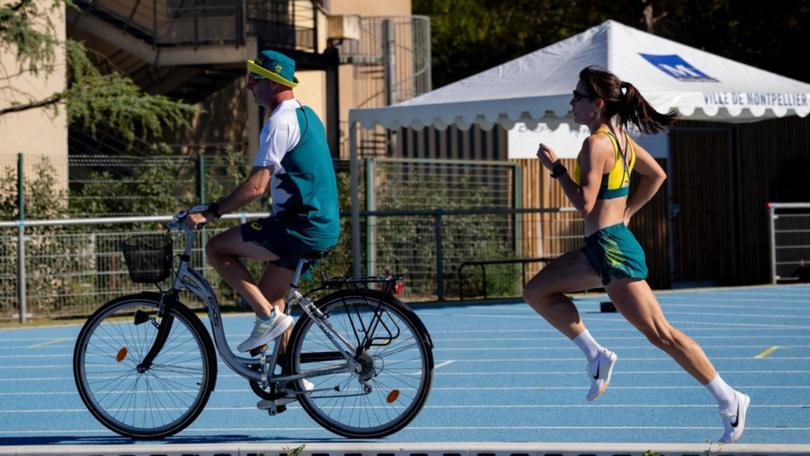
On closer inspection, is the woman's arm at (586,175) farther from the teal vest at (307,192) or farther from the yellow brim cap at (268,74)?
the yellow brim cap at (268,74)

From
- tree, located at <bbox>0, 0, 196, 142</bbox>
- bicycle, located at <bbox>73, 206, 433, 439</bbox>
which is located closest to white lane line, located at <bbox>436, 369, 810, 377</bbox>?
bicycle, located at <bbox>73, 206, 433, 439</bbox>

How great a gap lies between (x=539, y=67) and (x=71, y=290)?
639 centimetres

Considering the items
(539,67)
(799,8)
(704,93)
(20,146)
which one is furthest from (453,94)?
(799,8)

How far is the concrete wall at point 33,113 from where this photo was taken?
2169 centimetres

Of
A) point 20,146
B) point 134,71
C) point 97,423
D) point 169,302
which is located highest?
point 134,71

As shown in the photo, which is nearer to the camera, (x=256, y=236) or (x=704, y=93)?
(x=256, y=236)

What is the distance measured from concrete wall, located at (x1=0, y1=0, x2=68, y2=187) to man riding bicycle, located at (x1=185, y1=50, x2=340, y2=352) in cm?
1393

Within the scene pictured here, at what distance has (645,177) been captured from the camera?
788cm

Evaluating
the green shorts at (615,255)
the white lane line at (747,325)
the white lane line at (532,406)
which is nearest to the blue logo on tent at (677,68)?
the white lane line at (747,325)

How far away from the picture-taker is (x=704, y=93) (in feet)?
57.1

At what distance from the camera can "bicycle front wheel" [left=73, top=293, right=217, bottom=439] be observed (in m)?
7.99

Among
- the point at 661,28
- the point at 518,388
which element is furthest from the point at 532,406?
the point at 661,28

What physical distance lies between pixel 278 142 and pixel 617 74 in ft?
34.7

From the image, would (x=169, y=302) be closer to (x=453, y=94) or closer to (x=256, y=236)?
(x=256, y=236)
